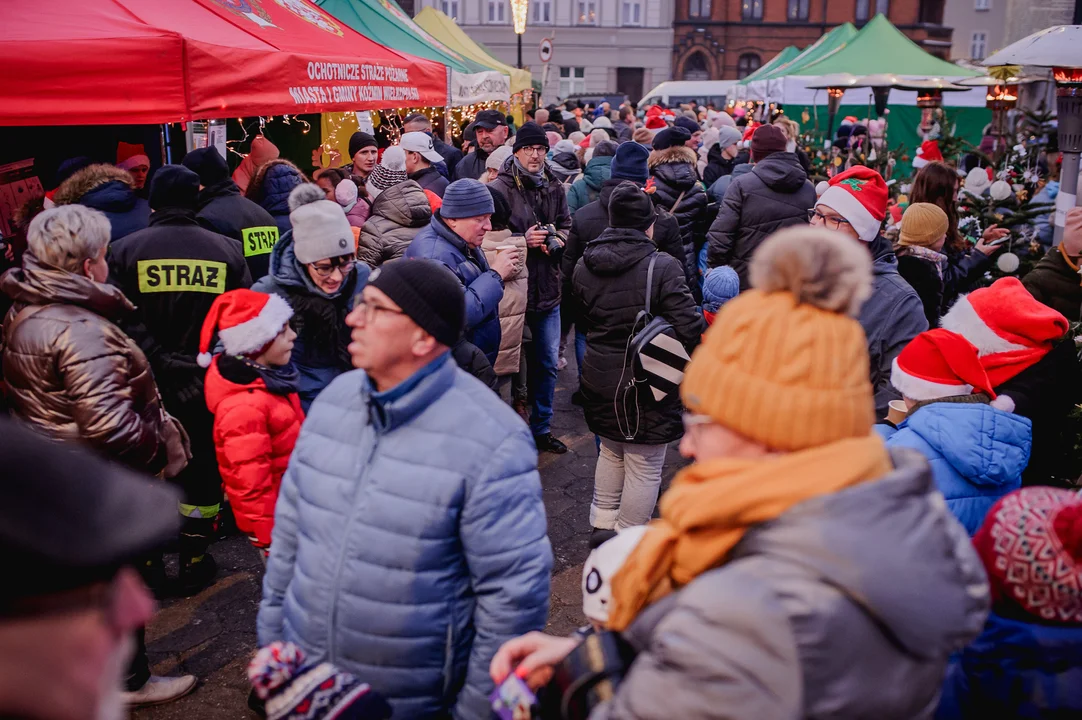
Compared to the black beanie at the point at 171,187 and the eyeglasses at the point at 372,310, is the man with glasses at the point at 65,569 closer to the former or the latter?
the eyeglasses at the point at 372,310

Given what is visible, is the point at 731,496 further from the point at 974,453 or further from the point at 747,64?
the point at 747,64

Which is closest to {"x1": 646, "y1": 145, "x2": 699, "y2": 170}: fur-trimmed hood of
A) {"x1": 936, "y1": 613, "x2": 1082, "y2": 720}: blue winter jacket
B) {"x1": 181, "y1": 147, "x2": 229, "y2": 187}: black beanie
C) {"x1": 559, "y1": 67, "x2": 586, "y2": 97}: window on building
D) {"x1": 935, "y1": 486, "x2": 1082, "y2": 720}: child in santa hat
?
{"x1": 181, "y1": 147, "x2": 229, "y2": 187}: black beanie

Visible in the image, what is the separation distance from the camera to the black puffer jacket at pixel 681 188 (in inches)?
279

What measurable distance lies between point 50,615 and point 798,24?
60404 mm

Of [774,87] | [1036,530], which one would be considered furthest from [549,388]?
[774,87]

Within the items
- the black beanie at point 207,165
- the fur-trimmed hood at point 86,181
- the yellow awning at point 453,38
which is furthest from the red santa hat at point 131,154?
the yellow awning at point 453,38

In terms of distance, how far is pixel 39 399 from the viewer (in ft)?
10.4

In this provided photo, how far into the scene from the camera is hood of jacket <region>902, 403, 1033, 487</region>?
2.52 metres

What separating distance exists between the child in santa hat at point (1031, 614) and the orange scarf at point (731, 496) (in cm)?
61

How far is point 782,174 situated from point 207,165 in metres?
3.63

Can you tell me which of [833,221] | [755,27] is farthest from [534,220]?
[755,27]

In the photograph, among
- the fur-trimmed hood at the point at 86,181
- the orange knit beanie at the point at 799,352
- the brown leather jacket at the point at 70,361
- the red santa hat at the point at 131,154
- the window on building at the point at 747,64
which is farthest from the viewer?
the window on building at the point at 747,64

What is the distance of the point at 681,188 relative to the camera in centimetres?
713

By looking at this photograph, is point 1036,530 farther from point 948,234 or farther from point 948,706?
point 948,234
